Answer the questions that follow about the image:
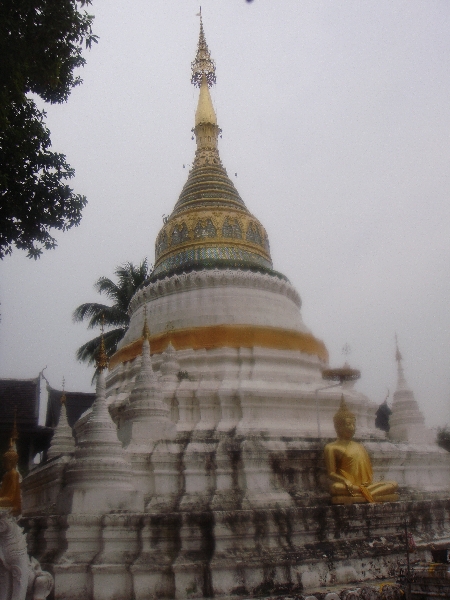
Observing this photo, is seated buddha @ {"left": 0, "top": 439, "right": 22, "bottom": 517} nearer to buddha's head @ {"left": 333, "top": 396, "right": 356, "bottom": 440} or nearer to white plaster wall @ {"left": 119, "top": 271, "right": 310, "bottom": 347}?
white plaster wall @ {"left": 119, "top": 271, "right": 310, "bottom": 347}

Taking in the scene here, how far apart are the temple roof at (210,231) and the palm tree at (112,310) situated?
6.46 m

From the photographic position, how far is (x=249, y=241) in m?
17.5

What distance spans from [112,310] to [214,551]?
53.8 feet

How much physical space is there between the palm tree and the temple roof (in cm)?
646

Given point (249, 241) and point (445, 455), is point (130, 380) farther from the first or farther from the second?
point (445, 455)

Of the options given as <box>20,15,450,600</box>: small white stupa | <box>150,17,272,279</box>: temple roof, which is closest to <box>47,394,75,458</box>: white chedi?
<box>20,15,450,600</box>: small white stupa

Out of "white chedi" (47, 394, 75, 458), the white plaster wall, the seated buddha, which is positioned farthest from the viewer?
"white chedi" (47, 394, 75, 458)

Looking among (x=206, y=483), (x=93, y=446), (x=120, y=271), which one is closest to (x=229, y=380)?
(x=206, y=483)

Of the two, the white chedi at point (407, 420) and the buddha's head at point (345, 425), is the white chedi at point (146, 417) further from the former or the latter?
the white chedi at point (407, 420)

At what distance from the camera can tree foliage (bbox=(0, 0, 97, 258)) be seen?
8078 millimetres

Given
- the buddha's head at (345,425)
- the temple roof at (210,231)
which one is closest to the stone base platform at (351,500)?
the buddha's head at (345,425)

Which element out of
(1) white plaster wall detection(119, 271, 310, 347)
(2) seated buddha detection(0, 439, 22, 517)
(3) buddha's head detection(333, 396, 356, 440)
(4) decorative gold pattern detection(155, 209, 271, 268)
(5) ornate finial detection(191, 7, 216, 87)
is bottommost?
(2) seated buddha detection(0, 439, 22, 517)

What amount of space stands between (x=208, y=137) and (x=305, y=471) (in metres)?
13.1

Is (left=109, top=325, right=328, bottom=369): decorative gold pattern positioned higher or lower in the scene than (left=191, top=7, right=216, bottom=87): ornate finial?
lower
